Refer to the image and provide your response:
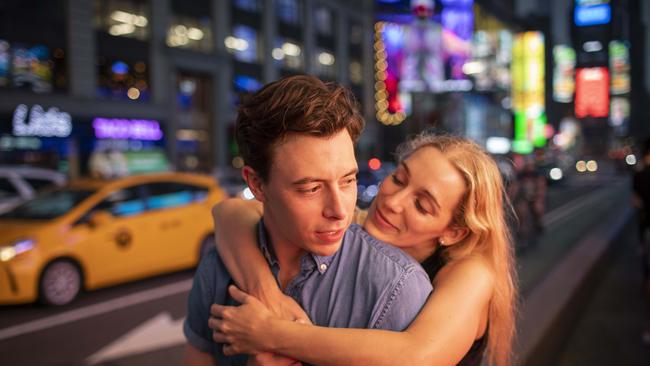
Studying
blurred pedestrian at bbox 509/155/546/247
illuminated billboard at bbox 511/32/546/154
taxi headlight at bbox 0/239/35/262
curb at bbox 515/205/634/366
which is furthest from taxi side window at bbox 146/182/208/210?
illuminated billboard at bbox 511/32/546/154

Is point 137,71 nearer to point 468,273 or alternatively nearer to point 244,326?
point 468,273

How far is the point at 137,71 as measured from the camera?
87.5 feet

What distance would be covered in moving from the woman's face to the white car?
350 inches

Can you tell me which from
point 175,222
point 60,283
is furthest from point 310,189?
point 175,222

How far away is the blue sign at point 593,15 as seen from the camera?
12.6 m

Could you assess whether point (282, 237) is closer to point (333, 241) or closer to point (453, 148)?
point (333, 241)

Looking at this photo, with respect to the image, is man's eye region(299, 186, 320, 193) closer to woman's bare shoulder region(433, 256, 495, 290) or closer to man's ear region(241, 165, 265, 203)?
man's ear region(241, 165, 265, 203)

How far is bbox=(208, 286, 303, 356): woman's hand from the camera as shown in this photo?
1.58 meters

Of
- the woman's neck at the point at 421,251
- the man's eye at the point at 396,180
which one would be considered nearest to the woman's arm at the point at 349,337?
the woman's neck at the point at 421,251

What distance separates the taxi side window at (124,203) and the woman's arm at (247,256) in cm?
568

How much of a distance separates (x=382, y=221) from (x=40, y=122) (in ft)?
75.9

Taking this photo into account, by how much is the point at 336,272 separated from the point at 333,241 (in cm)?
13

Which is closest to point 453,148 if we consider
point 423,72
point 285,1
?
point 423,72

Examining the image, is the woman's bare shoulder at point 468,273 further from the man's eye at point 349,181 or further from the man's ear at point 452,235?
the man's eye at point 349,181
